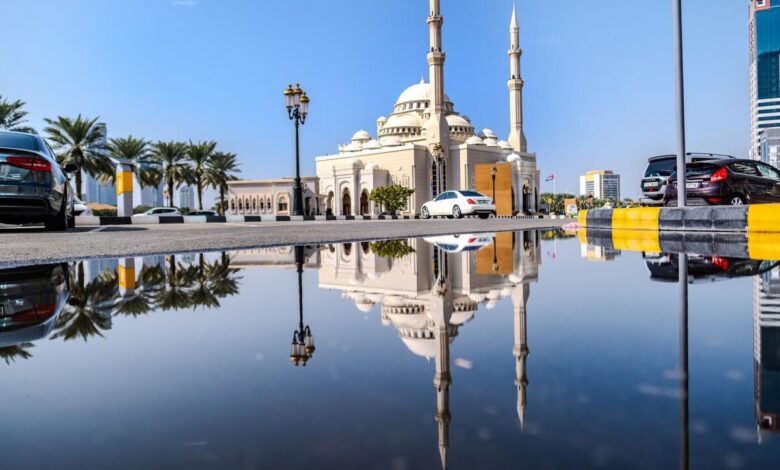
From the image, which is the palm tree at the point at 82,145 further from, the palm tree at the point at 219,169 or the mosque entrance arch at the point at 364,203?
the mosque entrance arch at the point at 364,203

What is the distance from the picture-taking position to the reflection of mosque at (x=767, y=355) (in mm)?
1144

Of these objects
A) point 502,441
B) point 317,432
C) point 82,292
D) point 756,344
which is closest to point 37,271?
point 82,292

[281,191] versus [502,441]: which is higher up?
[281,191]

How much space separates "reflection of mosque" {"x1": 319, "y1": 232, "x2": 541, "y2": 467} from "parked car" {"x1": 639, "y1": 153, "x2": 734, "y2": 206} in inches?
322

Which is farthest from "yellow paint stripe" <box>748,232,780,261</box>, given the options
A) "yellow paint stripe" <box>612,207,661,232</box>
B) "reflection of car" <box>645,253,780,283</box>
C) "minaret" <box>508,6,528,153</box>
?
"minaret" <box>508,6,528,153</box>

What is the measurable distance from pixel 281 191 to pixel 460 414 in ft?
271

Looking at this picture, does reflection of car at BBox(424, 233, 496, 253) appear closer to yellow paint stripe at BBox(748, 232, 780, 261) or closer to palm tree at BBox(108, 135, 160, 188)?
yellow paint stripe at BBox(748, 232, 780, 261)

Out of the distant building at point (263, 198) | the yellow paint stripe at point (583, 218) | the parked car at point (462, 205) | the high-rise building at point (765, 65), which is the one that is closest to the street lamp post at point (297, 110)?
the parked car at point (462, 205)

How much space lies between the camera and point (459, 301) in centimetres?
271

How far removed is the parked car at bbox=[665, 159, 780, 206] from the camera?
417 inches

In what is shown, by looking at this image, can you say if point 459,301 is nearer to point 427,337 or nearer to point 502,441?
point 427,337

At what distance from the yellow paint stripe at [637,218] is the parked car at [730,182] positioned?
179 centimetres

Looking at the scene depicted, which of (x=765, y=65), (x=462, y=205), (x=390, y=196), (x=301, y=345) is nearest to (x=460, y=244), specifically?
(x=301, y=345)

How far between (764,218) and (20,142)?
1073cm
